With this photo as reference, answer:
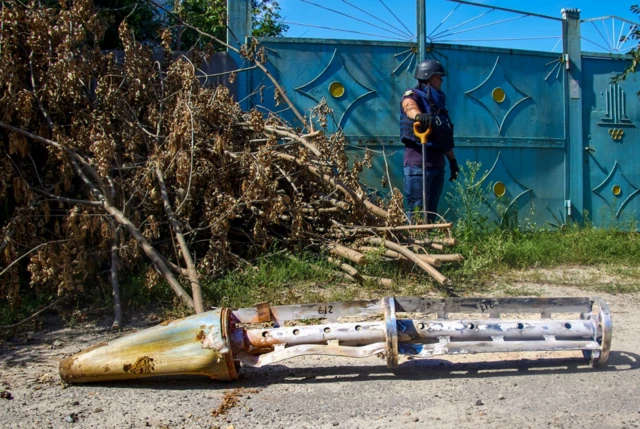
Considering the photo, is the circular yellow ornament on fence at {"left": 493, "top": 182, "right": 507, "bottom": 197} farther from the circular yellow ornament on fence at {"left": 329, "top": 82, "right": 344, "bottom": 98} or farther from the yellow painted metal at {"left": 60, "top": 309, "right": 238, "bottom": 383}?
the yellow painted metal at {"left": 60, "top": 309, "right": 238, "bottom": 383}

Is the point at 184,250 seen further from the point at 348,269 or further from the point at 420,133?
the point at 420,133

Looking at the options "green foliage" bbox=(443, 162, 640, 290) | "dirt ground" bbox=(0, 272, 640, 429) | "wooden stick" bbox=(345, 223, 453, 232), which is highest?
"wooden stick" bbox=(345, 223, 453, 232)

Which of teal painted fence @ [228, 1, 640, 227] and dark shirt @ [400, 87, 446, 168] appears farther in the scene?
teal painted fence @ [228, 1, 640, 227]

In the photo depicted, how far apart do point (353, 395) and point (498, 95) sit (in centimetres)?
562

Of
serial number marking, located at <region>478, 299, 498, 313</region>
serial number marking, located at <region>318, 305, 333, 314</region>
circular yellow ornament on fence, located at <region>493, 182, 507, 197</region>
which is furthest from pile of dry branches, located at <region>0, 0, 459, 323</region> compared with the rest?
circular yellow ornament on fence, located at <region>493, 182, 507, 197</region>

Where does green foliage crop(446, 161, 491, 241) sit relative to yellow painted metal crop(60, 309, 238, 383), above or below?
above

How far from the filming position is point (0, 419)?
10.4ft

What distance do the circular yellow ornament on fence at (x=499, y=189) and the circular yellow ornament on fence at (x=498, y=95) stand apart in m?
1.05

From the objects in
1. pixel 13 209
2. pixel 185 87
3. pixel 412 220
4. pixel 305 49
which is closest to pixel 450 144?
pixel 412 220

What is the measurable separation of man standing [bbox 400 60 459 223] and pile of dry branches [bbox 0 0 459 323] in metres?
0.90

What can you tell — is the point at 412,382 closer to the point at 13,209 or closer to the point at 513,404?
the point at 513,404

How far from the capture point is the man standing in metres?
6.50

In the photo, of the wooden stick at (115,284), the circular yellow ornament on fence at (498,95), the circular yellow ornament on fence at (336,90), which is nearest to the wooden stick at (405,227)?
the wooden stick at (115,284)

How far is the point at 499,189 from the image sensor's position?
795 cm
